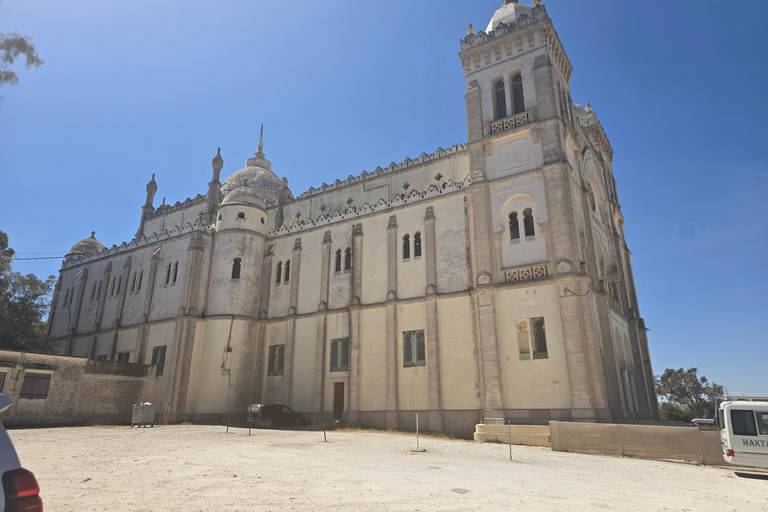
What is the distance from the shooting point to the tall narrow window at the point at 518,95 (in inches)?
1073

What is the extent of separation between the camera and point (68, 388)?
2731cm

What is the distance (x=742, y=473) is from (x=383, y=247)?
19.8m

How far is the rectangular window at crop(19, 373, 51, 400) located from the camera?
25797mm

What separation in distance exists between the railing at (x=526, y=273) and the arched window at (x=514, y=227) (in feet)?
5.70

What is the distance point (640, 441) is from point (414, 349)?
1228 cm

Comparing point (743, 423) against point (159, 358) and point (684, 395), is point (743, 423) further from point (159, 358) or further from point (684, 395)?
point (684, 395)

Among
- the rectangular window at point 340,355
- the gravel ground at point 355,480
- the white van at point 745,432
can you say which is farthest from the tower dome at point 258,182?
the white van at point 745,432

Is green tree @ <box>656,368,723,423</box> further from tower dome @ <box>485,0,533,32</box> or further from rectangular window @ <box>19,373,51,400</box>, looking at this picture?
rectangular window @ <box>19,373,51,400</box>

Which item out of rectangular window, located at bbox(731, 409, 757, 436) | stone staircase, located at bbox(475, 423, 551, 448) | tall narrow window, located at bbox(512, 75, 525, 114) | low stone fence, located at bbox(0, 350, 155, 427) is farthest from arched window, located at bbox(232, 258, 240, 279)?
rectangular window, located at bbox(731, 409, 757, 436)

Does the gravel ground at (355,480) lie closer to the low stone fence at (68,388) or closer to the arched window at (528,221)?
Result: the arched window at (528,221)

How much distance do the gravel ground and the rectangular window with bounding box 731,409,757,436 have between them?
122 cm

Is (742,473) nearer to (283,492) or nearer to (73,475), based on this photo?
(283,492)

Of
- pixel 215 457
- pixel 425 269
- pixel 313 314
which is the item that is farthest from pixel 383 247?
pixel 215 457

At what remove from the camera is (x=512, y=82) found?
2803 centimetres
